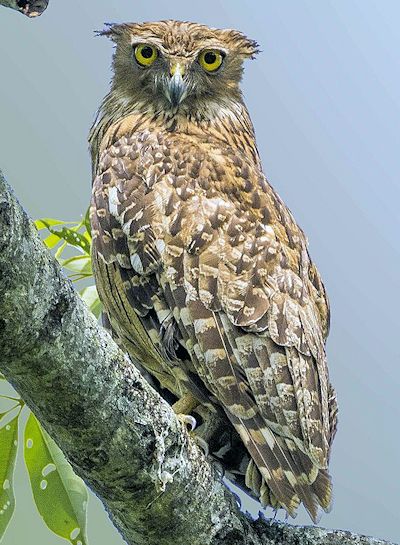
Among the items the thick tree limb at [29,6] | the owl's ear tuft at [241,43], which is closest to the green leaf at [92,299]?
the owl's ear tuft at [241,43]

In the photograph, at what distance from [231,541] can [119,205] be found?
1.26 m

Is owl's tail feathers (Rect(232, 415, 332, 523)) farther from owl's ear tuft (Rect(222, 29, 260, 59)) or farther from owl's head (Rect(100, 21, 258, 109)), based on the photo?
owl's ear tuft (Rect(222, 29, 260, 59))

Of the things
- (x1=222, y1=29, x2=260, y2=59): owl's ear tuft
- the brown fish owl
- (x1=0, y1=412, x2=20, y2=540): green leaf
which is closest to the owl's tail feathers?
the brown fish owl

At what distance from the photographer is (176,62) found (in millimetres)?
3770

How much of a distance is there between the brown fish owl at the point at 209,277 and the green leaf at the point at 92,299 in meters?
0.05

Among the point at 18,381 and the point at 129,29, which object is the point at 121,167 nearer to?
the point at 129,29

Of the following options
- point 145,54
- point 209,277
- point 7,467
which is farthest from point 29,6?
point 145,54

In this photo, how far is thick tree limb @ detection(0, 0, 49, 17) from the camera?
1.45 meters

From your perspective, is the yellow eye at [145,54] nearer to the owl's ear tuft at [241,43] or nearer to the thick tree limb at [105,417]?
the owl's ear tuft at [241,43]

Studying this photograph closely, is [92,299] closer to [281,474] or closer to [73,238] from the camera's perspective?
[73,238]

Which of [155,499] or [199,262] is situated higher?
[199,262]

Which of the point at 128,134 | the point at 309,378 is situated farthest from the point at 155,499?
the point at 128,134

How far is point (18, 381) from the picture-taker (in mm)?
2002

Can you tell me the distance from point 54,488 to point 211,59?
2.01m
